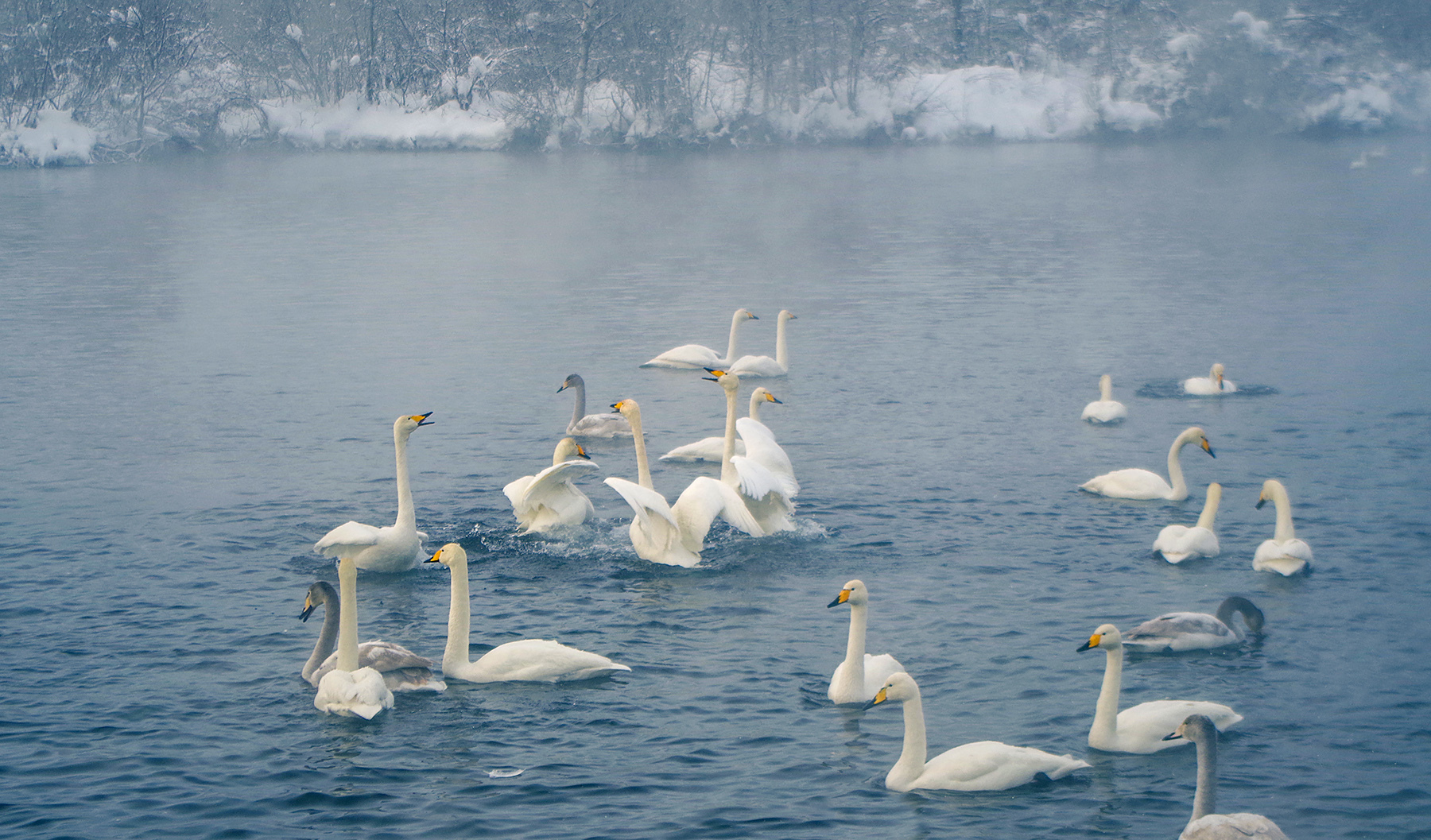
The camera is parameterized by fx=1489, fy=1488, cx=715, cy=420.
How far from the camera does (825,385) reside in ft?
77.0

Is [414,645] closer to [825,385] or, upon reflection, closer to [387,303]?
[825,385]

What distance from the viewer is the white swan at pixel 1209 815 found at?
27.1ft

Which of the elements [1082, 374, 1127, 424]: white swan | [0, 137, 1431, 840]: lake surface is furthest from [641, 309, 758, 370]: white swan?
[1082, 374, 1127, 424]: white swan

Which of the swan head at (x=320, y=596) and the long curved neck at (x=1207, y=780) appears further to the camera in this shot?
the swan head at (x=320, y=596)

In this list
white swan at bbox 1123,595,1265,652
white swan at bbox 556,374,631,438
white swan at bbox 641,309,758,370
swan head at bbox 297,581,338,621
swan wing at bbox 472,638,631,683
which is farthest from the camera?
white swan at bbox 641,309,758,370

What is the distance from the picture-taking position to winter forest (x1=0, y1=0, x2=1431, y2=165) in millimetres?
83562

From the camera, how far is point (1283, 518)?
45.3 feet

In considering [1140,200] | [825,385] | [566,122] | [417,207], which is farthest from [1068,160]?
[825,385]

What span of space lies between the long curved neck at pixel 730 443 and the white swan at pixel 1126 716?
549cm

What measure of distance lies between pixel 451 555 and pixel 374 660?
1065 millimetres

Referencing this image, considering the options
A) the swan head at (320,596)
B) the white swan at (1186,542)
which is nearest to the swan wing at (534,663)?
the swan head at (320,596)

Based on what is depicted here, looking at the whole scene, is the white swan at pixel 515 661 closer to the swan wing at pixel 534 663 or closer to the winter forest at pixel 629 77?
the swan wing at pixel 534 663

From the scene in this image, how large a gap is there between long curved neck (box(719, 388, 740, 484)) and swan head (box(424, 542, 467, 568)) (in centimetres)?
389

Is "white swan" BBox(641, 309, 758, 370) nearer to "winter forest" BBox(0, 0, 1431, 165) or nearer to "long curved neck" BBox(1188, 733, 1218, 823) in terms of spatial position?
"long curved neck" BBox(1188, 733, 1218, 823)
